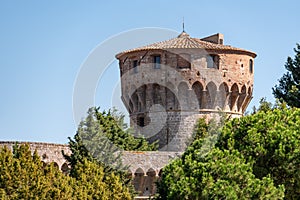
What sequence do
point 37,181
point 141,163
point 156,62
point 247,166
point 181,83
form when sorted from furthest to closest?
1. point 156,62
2. point 181,83
3. point 141,163
4. point 37,181
5. point 247,166

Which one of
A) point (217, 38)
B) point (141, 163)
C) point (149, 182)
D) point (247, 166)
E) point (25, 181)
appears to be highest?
point (217, 38)

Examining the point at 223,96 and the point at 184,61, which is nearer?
the point at 184,61

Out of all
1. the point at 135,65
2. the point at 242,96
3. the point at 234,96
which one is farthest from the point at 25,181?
the point at 242,96

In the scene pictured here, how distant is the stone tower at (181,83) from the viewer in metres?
44.3

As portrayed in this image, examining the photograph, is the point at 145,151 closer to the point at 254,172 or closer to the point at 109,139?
the point at 109,139

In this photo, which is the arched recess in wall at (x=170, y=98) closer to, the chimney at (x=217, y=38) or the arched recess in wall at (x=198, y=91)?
the arched recess in wall at (x=198, y=91)

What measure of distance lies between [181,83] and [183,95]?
2.47 feet

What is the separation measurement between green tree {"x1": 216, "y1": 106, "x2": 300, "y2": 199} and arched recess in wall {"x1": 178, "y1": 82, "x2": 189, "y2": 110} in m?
18.7

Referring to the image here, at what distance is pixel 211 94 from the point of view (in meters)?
45.1

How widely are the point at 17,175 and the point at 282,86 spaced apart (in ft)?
76.1

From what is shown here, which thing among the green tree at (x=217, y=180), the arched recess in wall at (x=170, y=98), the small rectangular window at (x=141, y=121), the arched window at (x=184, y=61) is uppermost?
the arched window at (x=184, y=61)

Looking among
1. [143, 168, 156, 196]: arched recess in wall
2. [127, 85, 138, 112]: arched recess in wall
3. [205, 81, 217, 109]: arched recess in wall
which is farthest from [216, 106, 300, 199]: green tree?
[127, 85, 138, 112]: arched recess in wall

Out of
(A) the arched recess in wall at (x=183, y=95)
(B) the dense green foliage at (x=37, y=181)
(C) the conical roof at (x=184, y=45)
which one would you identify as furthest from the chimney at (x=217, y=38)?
(B) the dense green foliage at (x=37, y=181)

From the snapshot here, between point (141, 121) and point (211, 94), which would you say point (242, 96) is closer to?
point (211, 94)
